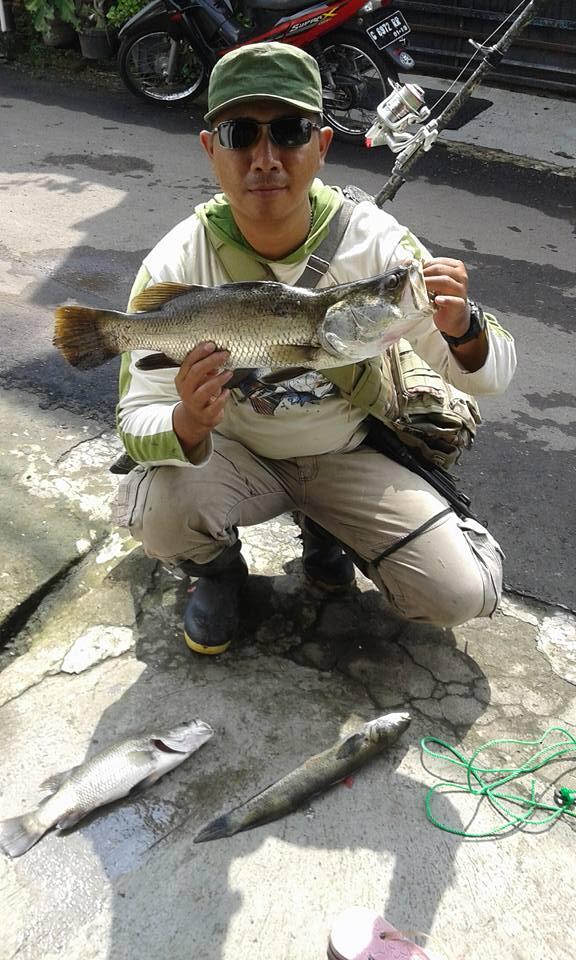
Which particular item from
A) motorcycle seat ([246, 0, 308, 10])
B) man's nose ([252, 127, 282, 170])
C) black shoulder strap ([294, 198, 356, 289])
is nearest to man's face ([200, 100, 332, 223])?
man's nose ([252, 127, 282, 170])

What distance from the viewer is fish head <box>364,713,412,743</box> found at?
7.28 feet

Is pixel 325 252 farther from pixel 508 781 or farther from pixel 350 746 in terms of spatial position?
pixel 508 781

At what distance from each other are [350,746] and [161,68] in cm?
820

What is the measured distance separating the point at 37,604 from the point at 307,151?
159 centimetres

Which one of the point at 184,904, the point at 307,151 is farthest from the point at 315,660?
the point at 307,151

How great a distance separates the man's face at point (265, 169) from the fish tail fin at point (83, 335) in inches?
18.2

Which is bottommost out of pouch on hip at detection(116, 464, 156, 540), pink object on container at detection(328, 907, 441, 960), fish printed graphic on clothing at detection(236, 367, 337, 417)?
pink object on container at detection(328, 907, 441, 960)

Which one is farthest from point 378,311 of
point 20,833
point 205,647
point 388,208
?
point 388,208

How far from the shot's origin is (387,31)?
7332 mm

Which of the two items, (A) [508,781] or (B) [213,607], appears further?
(B) [213,607]

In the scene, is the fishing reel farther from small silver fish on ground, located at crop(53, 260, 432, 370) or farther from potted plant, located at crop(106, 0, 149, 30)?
potted plant, located at crop(106, 0, 149, 30)

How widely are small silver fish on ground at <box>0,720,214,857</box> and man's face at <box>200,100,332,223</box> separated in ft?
4.52

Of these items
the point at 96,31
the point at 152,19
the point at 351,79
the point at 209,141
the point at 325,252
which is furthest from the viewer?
the point at 96,31

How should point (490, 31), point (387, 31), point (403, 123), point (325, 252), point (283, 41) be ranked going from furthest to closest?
point (490, 31), point (283, 41), point (387, 31), point (403, 123), point (325, 252)
